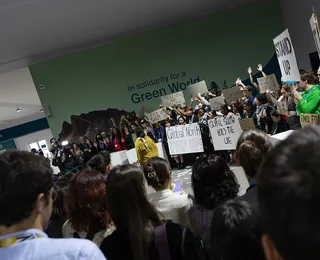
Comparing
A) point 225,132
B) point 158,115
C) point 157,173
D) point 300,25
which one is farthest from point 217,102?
point 157,173

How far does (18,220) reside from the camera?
1.03 m

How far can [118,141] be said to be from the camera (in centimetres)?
1032

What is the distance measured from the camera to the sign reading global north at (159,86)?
38.0ft

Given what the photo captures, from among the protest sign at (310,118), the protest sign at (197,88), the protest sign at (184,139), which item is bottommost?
the protest sign at (184,139)

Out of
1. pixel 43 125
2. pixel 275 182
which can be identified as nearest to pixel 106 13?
pixel 275 182

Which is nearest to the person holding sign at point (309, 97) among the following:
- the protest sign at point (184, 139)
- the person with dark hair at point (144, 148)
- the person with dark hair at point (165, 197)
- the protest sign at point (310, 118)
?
the protest sign at point (310, 118)

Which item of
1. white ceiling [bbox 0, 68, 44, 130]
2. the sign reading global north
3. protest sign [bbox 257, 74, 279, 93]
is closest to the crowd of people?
protest sign [bbox 257, 74, 279, 93]

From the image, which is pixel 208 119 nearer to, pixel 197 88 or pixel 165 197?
pixel 197 88

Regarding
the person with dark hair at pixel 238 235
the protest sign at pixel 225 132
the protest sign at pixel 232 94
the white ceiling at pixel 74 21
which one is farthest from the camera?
the protest sign at pixel 232 94

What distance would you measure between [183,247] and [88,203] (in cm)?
67

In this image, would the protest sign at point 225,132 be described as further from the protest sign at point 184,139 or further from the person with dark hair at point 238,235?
the person with dark hair at point 238,235

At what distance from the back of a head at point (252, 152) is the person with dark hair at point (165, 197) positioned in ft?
1.64

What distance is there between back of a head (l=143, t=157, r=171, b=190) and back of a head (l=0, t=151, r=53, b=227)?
4.41 feet

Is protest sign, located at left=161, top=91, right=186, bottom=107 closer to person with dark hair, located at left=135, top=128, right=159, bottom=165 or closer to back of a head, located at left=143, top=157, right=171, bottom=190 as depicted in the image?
person with dark hair, located at left=135, top=128, right=159, bottom=165
